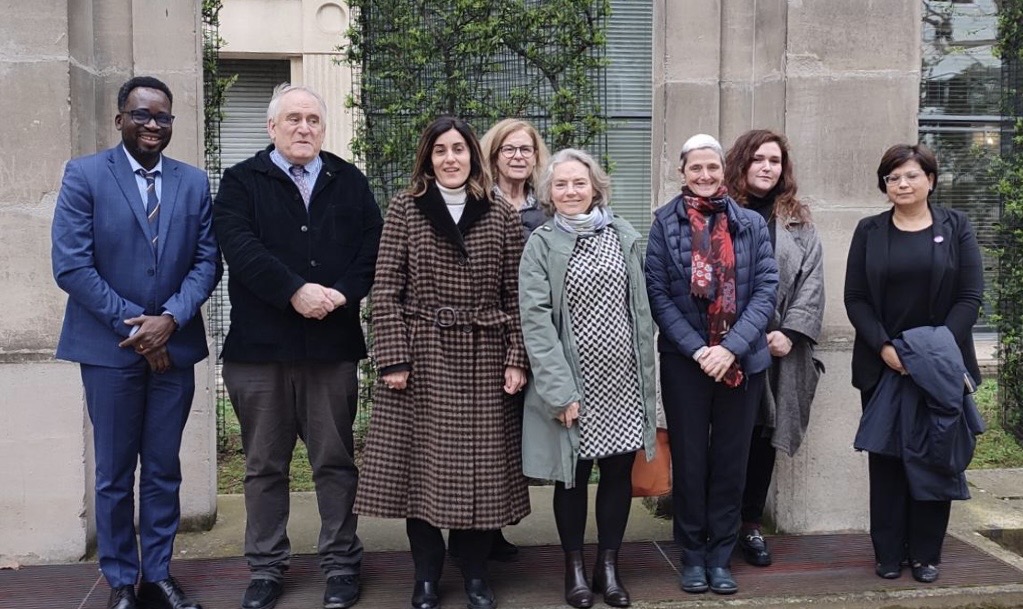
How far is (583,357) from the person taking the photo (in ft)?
13.5

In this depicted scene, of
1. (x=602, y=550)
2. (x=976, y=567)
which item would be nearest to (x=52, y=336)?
(x=602, y=550)

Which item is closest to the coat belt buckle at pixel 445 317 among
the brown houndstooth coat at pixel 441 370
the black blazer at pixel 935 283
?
the brown houndstooth coat at pixel 441 370

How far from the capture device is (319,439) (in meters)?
4.29

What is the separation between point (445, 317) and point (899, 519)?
247cm

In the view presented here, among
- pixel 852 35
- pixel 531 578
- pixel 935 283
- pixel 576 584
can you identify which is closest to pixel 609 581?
pixel 576 584

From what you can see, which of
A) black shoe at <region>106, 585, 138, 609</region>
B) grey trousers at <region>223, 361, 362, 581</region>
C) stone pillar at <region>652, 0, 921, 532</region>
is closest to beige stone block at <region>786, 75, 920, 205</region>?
stone pillar at <region>652, 0, 921, 532</region>

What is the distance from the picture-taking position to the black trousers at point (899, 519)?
4.57m

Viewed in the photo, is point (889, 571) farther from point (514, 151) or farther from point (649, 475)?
point (514, 151)

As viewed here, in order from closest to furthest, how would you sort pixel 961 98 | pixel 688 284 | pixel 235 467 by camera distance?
pixel 688 284
pixel 235 467
pixel 961 98

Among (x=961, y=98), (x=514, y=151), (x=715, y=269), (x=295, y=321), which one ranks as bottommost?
(x=295, y=321)

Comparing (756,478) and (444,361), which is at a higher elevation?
(444,361)

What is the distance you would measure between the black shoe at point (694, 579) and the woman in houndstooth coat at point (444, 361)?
924 mm

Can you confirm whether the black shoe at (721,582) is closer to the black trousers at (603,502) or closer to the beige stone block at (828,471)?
the black trousers at (603,502)

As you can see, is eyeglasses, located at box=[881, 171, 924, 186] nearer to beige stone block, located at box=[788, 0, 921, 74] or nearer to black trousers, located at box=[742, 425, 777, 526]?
beige stone block, located at box=[788, 0, 921, 74]
